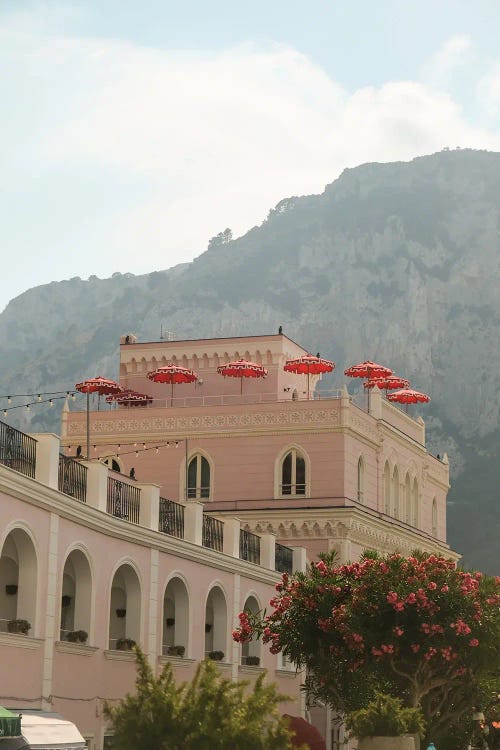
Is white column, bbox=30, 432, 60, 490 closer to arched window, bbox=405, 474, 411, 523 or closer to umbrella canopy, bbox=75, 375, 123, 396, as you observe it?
umbrella canopy, bbox=75, 375, 123, 396

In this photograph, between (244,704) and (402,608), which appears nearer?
(244,704)

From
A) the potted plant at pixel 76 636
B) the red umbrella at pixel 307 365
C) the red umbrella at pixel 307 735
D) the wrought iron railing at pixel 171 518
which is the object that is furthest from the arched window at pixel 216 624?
the red umbrella at pixel 307 365

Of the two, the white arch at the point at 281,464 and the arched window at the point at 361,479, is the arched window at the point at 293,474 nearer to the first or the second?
the white arch at the point at 281,464

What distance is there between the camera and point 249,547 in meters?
48.0

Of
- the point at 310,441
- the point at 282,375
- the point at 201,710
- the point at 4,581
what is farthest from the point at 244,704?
the point at 282,375

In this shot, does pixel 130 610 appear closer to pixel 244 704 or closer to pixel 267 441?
pixel 244 704

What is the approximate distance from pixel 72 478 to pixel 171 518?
7.25 metres

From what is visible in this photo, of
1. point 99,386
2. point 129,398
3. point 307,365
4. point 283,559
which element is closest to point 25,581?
point 283,559

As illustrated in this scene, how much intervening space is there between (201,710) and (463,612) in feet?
57.8

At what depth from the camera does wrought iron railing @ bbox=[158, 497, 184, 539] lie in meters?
40.4

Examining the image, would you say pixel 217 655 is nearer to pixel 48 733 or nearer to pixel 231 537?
pixel 231 537

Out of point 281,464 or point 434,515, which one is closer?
point 281,464

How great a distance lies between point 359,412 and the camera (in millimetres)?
61562

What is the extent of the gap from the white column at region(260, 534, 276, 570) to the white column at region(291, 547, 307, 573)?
3.58m
